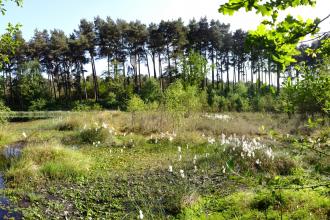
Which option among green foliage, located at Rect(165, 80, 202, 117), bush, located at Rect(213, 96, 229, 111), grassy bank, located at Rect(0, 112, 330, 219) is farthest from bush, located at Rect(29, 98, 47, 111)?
grassy bank, located at Rect(0, 112, 330, 219)

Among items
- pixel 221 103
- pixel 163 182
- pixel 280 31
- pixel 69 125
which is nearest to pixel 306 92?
Result: pixel 280 31

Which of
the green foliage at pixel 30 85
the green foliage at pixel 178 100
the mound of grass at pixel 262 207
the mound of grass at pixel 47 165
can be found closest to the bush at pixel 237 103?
the green foliage at pixel 178 100

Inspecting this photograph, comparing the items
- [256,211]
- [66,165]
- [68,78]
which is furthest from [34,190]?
[68,78]

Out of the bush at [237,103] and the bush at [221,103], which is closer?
the bush at [237,103]

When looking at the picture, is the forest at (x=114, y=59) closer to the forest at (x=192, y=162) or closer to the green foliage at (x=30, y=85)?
the green foliage at (x=30, y=85)

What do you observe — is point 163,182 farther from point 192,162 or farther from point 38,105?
point 38,105

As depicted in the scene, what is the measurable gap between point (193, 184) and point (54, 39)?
4703cm

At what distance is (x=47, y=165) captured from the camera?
918 centimetres

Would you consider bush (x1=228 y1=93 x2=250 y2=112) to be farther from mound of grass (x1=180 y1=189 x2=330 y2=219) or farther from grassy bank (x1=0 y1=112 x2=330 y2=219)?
mound of grass (x1=180 y1=189 x2=330 y2=219)

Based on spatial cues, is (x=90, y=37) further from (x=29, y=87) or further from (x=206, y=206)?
(x=206, y=206)

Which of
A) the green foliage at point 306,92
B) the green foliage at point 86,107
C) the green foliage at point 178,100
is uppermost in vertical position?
the green foliage at point 306,92

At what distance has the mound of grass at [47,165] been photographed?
873 centimetres

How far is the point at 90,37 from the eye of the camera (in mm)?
48562

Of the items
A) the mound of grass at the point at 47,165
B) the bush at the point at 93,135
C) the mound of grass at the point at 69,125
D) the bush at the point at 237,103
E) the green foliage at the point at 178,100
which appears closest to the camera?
the mound of grass at the point at 47,165
